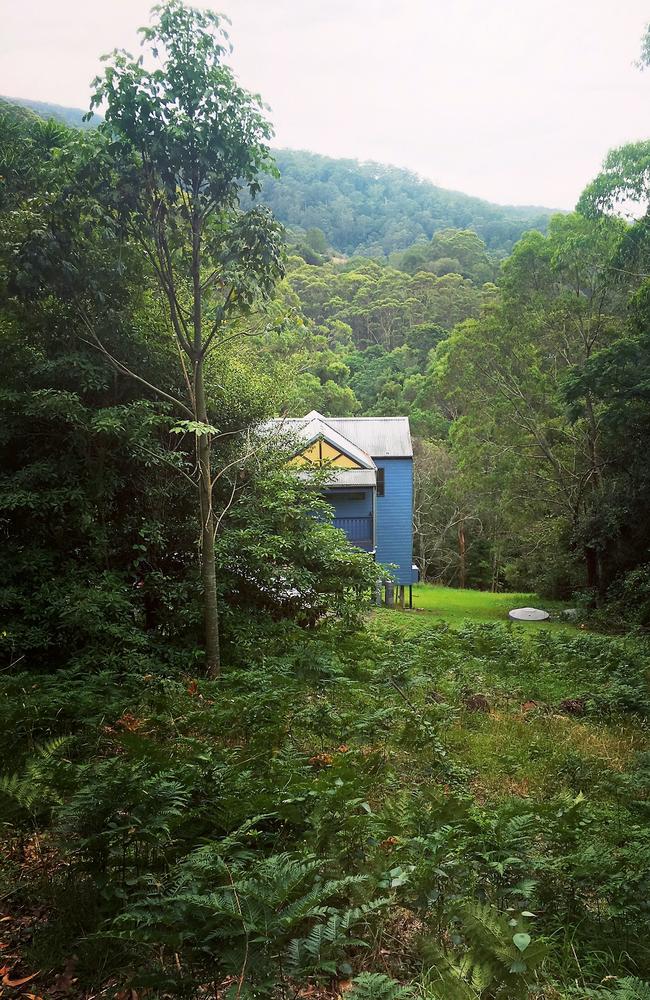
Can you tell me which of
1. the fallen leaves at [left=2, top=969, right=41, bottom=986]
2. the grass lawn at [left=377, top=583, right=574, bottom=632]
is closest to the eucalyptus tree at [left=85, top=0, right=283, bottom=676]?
the fallen leaves at [left=2, top=969, right=41, bottom=986]

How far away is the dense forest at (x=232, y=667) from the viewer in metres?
2.44

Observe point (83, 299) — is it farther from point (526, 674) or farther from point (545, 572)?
point (545, 572)

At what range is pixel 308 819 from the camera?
3.04 meters

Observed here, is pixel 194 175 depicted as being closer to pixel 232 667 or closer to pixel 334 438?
pixel 232 667

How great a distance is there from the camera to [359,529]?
18.7m

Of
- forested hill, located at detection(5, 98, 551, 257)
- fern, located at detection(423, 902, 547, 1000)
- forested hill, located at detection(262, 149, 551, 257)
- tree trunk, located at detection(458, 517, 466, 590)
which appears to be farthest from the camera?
forested hill, located at detection(262, 149, 551, 257)

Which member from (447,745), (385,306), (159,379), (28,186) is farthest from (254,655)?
(385,306)

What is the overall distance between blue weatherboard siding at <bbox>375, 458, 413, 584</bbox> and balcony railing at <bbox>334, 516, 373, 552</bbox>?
1804 mm

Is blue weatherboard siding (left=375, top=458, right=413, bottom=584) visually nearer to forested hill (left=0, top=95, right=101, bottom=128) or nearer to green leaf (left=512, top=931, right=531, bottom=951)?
forested hill (left=0, top=95, right=101, bottom=128)

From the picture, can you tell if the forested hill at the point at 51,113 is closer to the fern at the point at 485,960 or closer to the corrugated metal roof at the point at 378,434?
the fern at the point at 485,960

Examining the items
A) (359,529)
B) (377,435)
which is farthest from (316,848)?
(377,435)

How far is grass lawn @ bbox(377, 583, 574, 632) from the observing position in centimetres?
1642

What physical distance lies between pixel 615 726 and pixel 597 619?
29.1 ft

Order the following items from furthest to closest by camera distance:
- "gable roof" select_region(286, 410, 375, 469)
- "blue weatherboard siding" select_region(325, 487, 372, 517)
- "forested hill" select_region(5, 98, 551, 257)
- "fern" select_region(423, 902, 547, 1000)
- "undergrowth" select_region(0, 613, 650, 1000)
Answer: "forested hill" select_region(5, 98, 551, 257), "blue weatherboard siding" select_region(325, 487, 372, 517), "gable roof" select_region(286, 410, 375, 469), "undergrowth" select_region(0, 613, 650, 1000), "fern" select_region(423, 902, 547, 1000)
